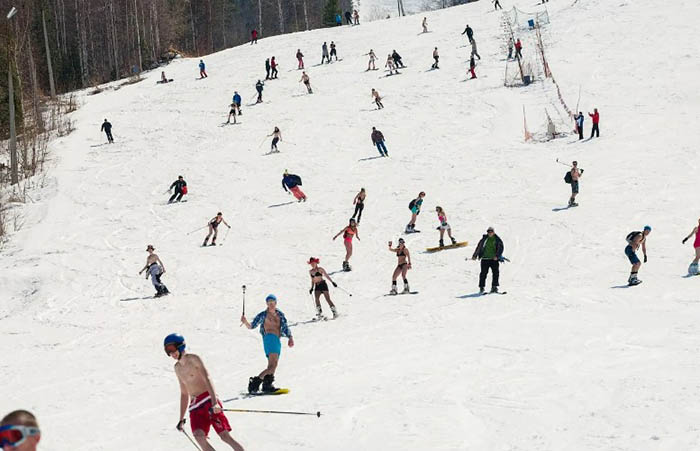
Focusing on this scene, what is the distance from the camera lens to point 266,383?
36.6ft

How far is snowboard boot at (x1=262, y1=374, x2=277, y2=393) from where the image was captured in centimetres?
1112

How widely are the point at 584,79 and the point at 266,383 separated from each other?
32654 mm

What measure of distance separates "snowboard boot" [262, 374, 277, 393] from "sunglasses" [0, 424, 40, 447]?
21.2ft

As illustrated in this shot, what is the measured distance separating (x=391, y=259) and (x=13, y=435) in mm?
17349

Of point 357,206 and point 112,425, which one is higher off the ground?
point 357,206

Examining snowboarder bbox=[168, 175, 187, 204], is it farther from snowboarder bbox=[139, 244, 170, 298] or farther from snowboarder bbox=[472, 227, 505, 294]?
snowboarder bbox=[472, 227, 505, 294]

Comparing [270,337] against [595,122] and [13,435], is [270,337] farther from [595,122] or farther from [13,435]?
[595,122]

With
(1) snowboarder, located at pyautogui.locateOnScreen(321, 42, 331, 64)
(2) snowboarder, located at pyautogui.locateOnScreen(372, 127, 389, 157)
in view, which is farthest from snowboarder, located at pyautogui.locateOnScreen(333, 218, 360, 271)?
(1) snowboarder, located at pyautogui.locateOnScreen(321, 42, 331, 64)

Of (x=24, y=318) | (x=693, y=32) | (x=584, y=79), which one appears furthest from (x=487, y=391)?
(x=693, y=32)

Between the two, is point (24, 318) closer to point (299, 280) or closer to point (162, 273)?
point (162, 273)

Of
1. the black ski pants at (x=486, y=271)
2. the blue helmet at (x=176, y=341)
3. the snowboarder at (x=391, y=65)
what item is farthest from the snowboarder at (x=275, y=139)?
the blue helmet at (x=176, y=341)

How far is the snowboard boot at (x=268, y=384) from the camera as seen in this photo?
36.5 ft

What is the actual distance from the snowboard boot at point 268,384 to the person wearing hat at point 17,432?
6.44 m

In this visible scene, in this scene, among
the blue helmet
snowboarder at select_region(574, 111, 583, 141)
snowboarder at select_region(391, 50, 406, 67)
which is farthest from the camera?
snowboarder at select_region(391, 50, 406, 67)
